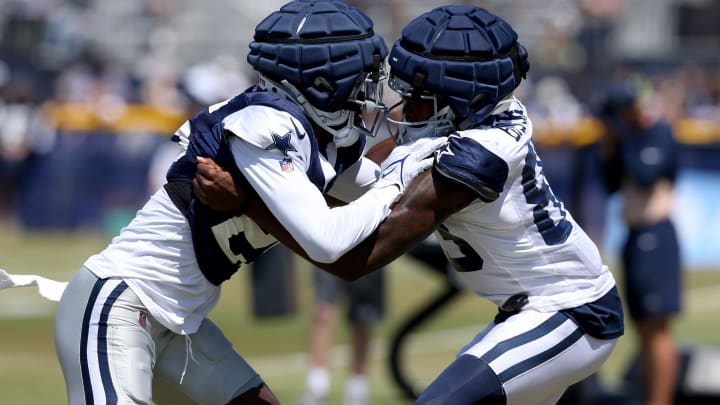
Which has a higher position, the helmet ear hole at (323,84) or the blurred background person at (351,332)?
the helmet ear hole at (323,84)

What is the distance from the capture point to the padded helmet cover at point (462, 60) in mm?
4250

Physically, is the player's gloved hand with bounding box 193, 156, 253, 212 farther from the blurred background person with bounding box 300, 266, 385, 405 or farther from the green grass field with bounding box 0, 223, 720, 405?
the green grass field with bounding box 0, 223, 720, 405

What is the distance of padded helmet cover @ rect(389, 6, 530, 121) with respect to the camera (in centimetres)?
425

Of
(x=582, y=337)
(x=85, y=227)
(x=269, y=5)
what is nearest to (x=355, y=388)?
(x=582, y=337)

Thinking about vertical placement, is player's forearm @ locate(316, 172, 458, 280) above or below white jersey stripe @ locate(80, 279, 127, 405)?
above

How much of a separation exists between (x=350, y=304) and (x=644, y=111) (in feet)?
7.56

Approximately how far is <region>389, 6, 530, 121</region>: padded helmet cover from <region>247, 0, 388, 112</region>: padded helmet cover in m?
0.15

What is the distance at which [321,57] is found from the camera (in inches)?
163

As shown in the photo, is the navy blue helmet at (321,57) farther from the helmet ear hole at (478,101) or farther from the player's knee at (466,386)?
the player's knee at (466,386)

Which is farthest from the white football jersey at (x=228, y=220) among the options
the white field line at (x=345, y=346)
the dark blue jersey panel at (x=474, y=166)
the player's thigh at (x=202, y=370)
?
the white field line at (x=345, y=346)

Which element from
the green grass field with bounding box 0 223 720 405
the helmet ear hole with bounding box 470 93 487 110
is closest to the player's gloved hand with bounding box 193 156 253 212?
the helmet ear hole with bounding box 470 93 487 110

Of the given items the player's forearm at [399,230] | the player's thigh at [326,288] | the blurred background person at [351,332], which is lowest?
the blurred background person at [351,332]

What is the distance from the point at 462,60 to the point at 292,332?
6.49 meters

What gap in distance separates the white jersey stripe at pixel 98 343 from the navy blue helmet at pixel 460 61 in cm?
119
